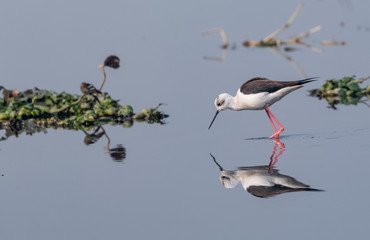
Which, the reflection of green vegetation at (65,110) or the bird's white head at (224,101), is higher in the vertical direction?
the reflection of green vegetation at (65,110)

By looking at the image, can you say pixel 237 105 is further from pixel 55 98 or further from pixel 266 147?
pixel 55 98

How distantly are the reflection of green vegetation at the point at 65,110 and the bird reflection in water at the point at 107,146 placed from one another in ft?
2.16

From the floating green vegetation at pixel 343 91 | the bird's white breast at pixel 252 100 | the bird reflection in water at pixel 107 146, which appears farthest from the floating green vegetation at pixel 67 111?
the floating green vegetation at pixel 343 91

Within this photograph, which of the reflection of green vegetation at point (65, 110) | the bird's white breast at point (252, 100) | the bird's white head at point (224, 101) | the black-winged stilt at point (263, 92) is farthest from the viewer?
the reflection of green vegetation at point (65, 110)

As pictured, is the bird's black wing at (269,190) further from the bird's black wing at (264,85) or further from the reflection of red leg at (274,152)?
the bird's black wing at (264,85)

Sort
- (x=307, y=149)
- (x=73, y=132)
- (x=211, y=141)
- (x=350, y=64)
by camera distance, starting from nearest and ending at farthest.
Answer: (x=307, y=149) < (x=211, y=141) < (x=73, y=132) < (x=350, y=64)

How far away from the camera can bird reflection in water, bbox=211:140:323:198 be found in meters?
8.70

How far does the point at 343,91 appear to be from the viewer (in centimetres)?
1499

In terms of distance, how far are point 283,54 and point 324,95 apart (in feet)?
17.9

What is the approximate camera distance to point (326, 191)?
8.55 meters

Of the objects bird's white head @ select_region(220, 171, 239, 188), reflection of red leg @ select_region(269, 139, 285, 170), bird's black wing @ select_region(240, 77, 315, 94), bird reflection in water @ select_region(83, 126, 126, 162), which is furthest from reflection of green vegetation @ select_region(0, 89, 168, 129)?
bird's white head @ select_region(220, 171, 239, 188)

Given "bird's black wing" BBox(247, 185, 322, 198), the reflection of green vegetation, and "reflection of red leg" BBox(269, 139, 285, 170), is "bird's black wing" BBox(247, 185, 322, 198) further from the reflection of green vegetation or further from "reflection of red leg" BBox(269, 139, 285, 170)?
the reflection of green vegetation

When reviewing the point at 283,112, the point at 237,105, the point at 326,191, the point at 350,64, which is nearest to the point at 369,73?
the point at 350,64

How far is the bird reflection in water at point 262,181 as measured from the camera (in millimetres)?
8703
